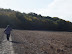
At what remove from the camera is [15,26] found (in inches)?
3285

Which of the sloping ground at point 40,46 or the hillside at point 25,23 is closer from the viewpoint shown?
the sloping ground at point 40,46

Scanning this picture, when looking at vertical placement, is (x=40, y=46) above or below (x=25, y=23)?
below

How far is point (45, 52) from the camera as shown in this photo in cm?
1328

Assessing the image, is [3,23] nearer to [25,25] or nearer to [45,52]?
[25,25]

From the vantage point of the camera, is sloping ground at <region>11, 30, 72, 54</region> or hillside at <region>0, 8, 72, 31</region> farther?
hillside at <region>0, 8, 72, 31</region>

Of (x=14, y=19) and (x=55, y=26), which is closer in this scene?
(x=14, y=19)

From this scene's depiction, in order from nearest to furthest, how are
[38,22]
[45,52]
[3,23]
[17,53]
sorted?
[17,53] → [45,52] → [3,23] → [38,22]

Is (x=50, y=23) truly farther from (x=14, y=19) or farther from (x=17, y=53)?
(x=17, y=53)

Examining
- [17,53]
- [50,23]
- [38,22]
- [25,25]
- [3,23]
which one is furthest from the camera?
[50,23]

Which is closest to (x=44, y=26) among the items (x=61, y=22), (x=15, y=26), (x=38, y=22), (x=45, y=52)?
(x=38, y=22)

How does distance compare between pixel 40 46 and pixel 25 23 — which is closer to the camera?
pixel 40 46

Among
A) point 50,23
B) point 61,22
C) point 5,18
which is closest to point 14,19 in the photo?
point 5,18

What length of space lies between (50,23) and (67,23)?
43.7 ft

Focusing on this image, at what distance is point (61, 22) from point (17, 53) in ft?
323
